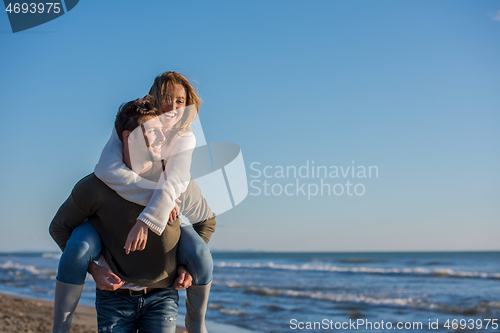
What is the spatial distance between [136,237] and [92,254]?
21cm

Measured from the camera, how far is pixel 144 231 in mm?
1435

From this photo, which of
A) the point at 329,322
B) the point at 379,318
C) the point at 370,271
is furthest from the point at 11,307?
the point at 370,271

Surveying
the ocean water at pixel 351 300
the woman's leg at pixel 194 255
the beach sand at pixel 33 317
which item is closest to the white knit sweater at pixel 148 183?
the woman's leg at pixel 194 255

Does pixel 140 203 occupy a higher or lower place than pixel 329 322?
higher

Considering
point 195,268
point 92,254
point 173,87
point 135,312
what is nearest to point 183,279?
point 195,268

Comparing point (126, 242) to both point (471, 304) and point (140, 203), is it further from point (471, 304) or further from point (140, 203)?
point (471, 304)

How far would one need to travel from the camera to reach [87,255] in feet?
4.82

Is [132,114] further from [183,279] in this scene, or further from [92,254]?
[183,279]

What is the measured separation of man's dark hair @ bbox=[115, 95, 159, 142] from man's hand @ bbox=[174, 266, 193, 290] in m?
0.59

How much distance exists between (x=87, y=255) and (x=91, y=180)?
28cm

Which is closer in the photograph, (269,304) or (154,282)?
(154,282)

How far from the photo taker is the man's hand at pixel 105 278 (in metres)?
1.48

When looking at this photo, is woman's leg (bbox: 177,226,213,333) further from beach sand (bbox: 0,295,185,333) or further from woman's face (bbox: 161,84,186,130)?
beach sand (bbox: 0,295,185,333)

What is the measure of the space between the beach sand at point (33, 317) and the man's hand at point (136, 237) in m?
4.78
